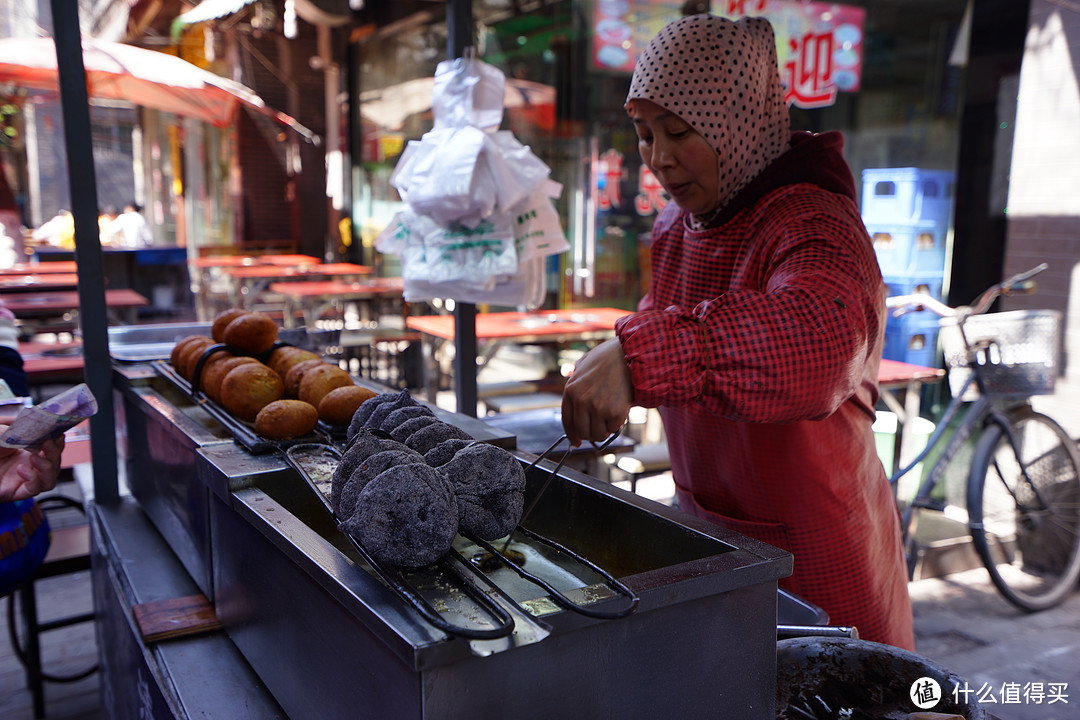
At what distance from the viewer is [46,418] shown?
6.08ft

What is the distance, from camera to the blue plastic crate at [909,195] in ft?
16.5

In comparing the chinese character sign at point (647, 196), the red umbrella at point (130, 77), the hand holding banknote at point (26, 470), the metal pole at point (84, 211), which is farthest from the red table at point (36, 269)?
the hand holding banknote at point (26, 470)

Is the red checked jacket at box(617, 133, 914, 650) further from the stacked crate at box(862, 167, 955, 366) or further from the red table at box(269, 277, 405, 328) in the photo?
the red table at box(269, 277, 405, 328)

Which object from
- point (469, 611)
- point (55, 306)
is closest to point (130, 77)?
point (55, 306)

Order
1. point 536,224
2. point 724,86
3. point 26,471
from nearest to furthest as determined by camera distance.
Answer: point 724,86 < point 26,471 < point 536,224

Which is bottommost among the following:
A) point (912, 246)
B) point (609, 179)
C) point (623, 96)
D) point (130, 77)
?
point (912, 246)

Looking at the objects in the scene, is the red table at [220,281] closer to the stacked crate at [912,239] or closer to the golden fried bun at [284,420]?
the stacked crate at [912,239]

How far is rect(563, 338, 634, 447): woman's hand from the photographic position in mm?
1268

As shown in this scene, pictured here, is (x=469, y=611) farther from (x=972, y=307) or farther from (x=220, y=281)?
(x=220, y=281)

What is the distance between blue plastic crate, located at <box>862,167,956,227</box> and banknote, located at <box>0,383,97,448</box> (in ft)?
15.5

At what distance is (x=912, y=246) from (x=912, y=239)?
44 mm

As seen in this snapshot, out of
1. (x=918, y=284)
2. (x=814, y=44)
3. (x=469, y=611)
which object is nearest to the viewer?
(x=469, y=611)

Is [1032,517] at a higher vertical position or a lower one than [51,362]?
lower

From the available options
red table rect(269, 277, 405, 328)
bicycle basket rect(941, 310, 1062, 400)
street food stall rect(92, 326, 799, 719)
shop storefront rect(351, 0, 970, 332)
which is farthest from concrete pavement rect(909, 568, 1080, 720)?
red table rect(269, 277, 405, 328)
